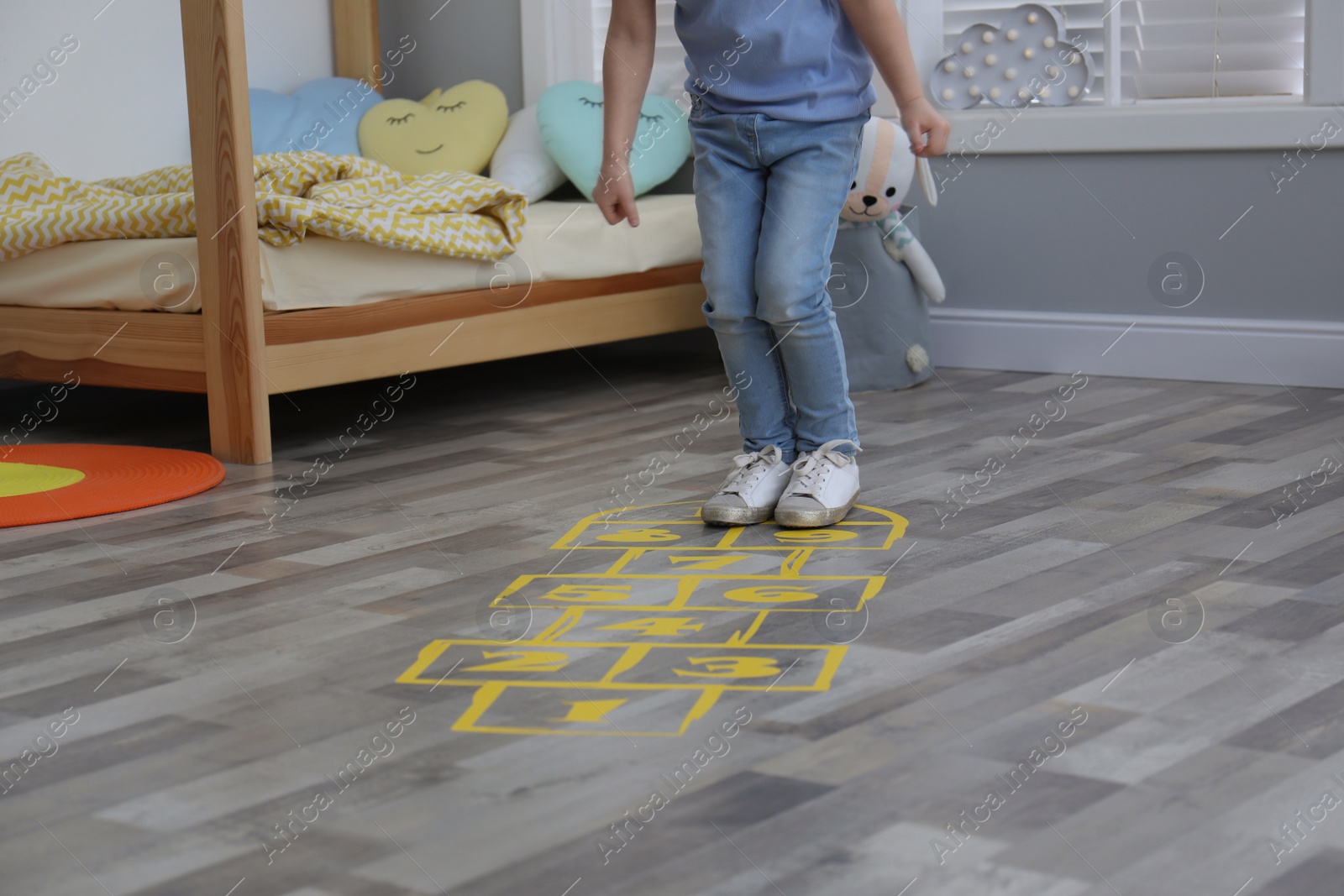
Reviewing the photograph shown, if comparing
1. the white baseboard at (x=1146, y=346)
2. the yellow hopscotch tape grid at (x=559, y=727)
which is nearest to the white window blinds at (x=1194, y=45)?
the white baseboard at (x=1146, y=346)

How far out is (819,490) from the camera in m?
1.98

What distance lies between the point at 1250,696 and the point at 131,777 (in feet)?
3.08

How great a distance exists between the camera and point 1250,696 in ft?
4.28

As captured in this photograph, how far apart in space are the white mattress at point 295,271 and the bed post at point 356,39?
115 cm

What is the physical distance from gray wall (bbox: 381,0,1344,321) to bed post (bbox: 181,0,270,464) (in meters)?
1.64

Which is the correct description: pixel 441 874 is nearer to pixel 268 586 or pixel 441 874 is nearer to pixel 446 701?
pixel 446 701

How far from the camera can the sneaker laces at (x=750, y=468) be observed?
2.02 m

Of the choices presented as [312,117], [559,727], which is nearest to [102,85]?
[312,117]

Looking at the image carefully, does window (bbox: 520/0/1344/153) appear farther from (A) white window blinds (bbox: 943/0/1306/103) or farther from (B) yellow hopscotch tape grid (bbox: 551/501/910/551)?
(B) yellow hopscotch tape grid (bbox: 551/501/910/551)

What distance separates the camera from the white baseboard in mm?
2986

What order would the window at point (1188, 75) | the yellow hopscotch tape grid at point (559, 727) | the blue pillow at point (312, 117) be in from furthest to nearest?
the blue pillow at point (312, 117)
the window at point (1188, 75)
the yellow hopscotch tape grid at point (559, 727)

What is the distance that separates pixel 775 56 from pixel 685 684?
34.1 inches

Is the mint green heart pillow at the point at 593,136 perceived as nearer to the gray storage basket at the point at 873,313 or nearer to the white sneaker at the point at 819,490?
the gray storage basket at the point at 873,313

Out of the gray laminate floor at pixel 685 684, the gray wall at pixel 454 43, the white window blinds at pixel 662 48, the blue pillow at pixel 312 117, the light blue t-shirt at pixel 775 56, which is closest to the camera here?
the gray laminate floor at pixel 685 684
